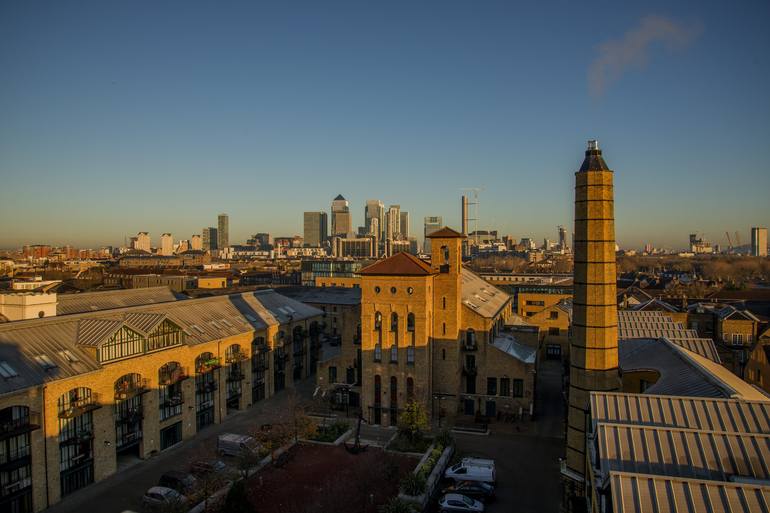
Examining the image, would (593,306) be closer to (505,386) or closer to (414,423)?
(414,423)

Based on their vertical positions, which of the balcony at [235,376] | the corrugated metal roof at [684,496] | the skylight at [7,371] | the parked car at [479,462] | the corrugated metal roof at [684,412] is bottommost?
the parked car at [479,462]

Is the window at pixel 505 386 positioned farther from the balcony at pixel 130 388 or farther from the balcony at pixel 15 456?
the balcony at pixel 15 456

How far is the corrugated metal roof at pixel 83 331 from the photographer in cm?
2986

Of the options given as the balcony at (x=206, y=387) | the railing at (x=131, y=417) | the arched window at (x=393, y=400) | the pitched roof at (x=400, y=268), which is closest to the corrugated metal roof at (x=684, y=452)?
the pitched roof at (x=400, y=268)

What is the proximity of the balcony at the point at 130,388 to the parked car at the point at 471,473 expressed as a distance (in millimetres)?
20520

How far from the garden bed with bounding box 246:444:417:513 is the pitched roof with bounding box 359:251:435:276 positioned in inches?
506

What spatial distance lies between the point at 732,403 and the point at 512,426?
69.5 feet

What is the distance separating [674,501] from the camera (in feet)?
54.2

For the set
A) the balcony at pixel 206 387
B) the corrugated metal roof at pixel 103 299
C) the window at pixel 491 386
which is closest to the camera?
the balcony at pixel 206 387

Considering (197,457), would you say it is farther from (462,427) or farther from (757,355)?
(757,355)

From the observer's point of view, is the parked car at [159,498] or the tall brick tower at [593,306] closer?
the parked car at [159,498]

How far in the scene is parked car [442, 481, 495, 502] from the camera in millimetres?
29814

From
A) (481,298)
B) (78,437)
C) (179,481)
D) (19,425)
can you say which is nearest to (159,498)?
(179,481)

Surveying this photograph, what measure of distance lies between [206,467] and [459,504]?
1543 centimetres
